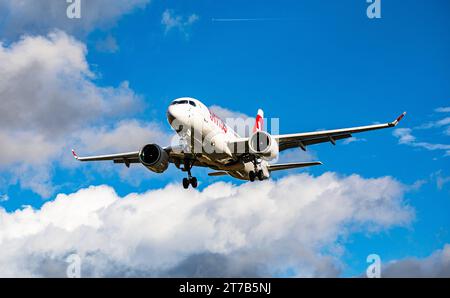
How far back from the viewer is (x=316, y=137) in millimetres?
42250

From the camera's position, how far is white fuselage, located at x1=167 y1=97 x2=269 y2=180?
124 ft

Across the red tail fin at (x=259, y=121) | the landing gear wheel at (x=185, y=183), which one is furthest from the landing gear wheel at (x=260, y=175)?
the red tail fin at (x=259, y=121)

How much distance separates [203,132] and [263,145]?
4.61m

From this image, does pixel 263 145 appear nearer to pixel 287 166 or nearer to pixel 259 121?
pixel 287 166

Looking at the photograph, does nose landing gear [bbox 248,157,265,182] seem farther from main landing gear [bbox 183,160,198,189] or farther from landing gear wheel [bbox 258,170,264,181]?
main landing gear [bbox 183,160,198,189]

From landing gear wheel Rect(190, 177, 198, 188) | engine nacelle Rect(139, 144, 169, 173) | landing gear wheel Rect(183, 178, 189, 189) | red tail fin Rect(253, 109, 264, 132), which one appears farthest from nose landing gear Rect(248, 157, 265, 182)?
red tail fin Rect(253, 109, 264, 132)

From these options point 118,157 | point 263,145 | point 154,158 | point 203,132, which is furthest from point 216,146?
point 118,157

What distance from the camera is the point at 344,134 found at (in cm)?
4166

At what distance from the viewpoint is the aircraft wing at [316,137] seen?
1587 inches

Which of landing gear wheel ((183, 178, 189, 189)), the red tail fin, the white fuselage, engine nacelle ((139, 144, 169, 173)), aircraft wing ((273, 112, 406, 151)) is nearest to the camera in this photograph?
the white fuselage
